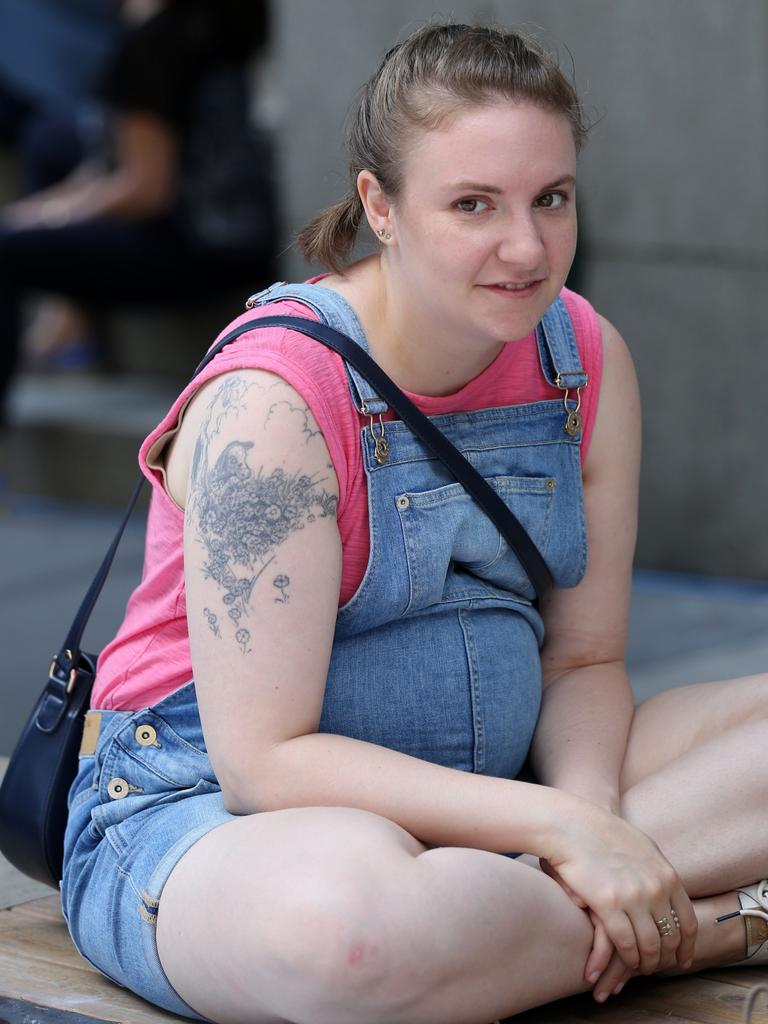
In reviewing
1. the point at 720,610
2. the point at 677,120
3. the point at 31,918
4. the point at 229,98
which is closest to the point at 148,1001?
the point at 31,918

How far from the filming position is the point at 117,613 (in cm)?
491

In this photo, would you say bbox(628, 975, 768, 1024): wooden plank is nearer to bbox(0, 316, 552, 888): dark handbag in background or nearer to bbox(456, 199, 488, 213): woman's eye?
bbox(0, 316, 552, 888): dark handbag in background

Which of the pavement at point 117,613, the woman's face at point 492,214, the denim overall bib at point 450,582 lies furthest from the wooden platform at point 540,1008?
the pavement at point 117,613

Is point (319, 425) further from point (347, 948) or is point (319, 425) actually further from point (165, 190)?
point (165, 190)

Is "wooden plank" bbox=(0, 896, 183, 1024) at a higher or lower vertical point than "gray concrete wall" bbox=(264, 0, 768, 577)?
lower

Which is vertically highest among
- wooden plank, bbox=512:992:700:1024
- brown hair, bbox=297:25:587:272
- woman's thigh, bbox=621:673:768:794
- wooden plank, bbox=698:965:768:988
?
brown hair, bbox=297:25:587:272

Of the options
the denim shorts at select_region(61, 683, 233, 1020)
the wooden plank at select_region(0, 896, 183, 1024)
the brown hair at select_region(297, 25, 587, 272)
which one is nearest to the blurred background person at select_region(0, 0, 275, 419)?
the brown hair at select_region(297, 25, 587, 272)

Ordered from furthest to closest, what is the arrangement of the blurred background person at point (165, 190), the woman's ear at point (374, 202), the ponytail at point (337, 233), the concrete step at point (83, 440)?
1. the concrete step at point (83, 440)
2. the blurred background person at point (165, 190)
3. the ponytail at point (337, 233)
4. the woman's ear at point (374, 202)

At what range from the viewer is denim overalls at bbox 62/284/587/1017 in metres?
2.38

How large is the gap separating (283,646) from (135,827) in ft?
1.23

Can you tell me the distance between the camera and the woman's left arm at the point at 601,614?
8.61 ft

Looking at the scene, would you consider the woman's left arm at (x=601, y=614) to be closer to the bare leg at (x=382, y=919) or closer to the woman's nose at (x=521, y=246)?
the bare leg at (x=382, y=919)

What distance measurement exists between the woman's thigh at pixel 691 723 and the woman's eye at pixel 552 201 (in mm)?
801

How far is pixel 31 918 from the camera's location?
278 centimetres
